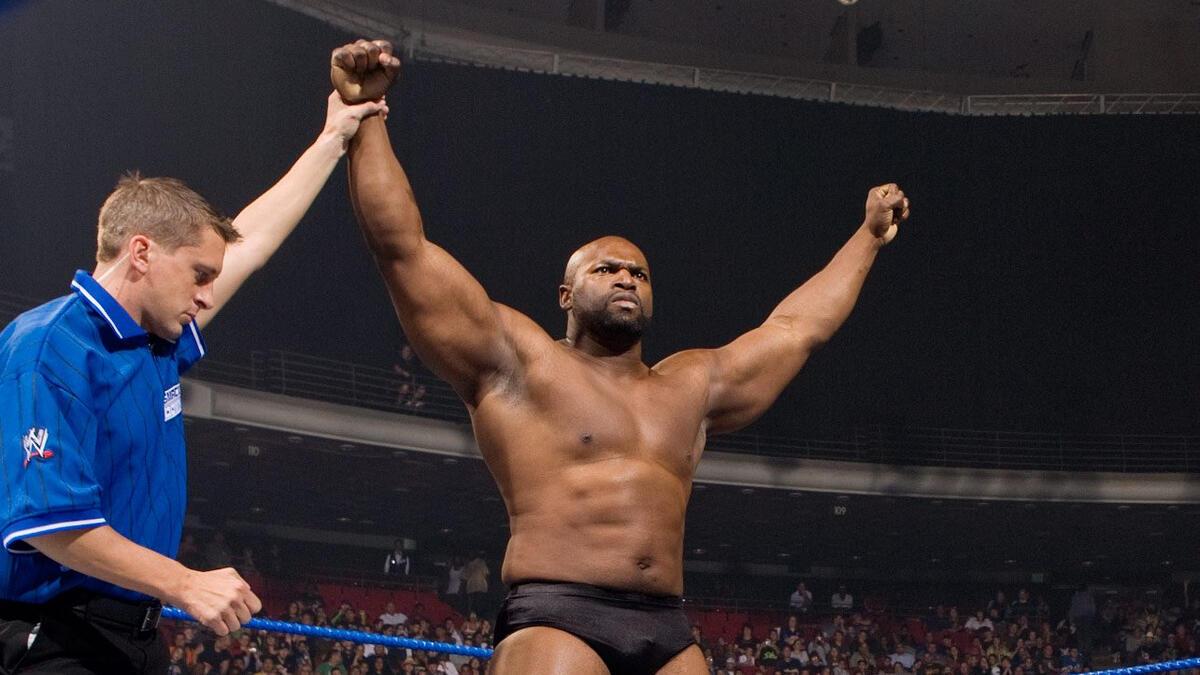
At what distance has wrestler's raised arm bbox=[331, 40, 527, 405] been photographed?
271 cm

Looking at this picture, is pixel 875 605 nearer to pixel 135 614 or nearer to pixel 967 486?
pixel 967 486

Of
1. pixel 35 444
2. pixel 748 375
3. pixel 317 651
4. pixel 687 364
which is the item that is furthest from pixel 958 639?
pixel 35 444

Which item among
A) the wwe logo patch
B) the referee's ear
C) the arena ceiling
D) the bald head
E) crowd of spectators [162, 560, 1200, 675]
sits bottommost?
the wwe logo patch

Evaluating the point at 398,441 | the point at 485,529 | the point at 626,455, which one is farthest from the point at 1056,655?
the point at 626,455

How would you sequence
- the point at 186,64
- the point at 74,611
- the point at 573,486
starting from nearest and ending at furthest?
the point at 74,611 < the point at 573,486 < the point at 186,64

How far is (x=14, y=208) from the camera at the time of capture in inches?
559

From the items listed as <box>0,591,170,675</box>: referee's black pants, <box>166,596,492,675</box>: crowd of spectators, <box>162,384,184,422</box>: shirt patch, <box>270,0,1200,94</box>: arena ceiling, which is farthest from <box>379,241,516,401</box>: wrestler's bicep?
<box>270,0,1200,94</box>: arena ceiling

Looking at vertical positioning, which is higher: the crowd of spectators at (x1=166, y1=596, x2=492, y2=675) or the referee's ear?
the crowd of spectators at (x1=166, y1=596, x2=492, y2=675)

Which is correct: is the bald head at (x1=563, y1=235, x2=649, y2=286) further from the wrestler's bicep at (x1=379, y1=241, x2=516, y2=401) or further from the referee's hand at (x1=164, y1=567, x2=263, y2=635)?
the referee's hand at (x1=164, y1=567, x2=263, y2=635)

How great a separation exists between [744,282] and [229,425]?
7823 mm

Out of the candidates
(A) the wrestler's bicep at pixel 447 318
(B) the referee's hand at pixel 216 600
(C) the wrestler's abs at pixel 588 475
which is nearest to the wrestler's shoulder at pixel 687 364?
(C) the wrestler's abs at pixel 588 475

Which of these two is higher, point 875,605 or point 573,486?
point 875,605

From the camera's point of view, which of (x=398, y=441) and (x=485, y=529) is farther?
(x=485, y=529)

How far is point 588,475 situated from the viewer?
276cm
